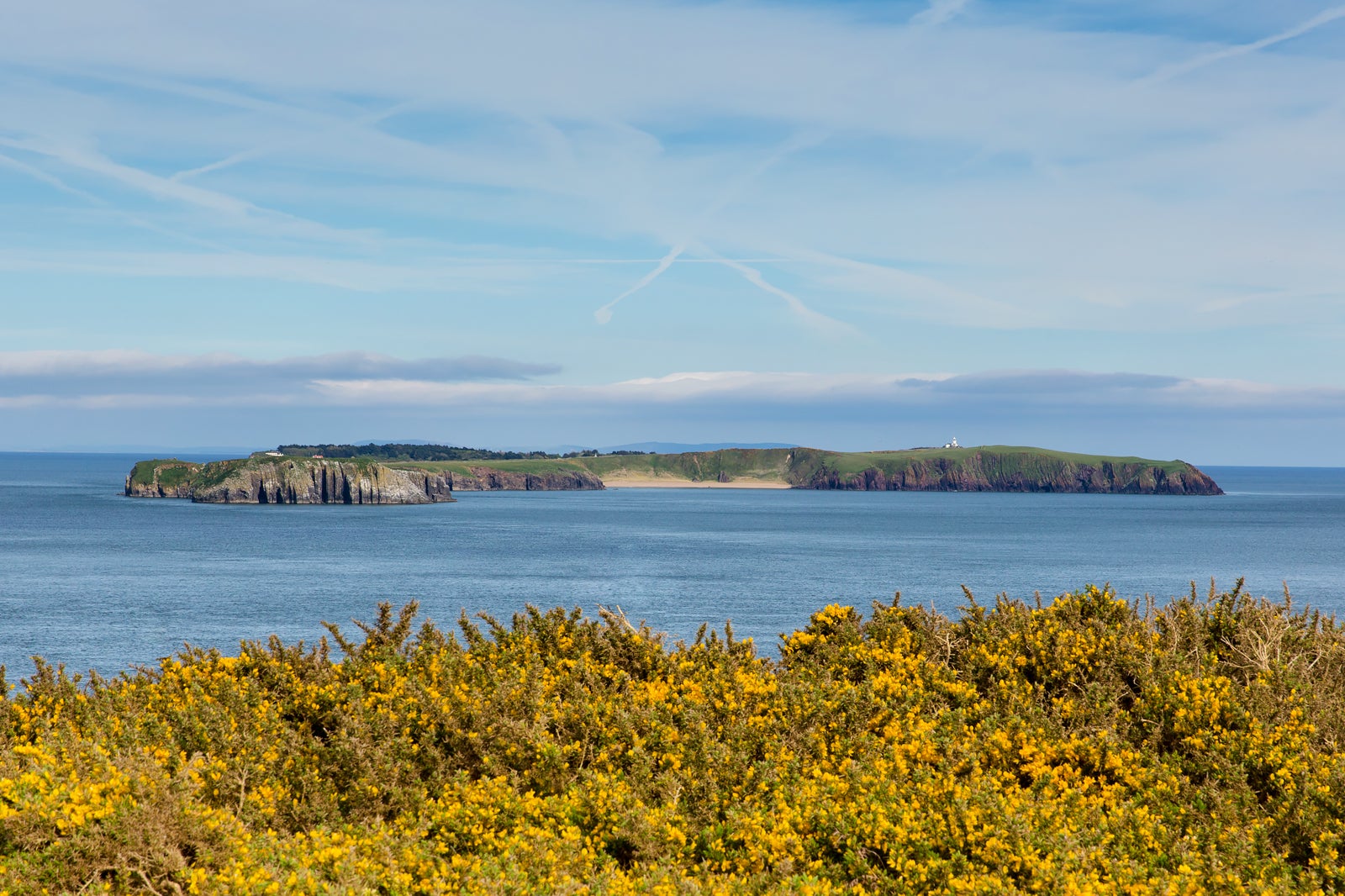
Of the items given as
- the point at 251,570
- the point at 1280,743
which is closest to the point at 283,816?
the point at 1280,743

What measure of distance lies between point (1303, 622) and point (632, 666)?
36.0 feet

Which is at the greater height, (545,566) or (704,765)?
(704,765)

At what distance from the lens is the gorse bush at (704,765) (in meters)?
7.79

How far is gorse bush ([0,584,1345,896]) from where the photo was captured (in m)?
7.79

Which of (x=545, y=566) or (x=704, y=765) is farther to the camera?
(x=545, y=566)

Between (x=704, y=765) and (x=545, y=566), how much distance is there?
7976 cm

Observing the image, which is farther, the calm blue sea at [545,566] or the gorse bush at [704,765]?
the calm blue sea at [545,566]

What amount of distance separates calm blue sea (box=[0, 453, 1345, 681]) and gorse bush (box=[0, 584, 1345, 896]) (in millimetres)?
33039

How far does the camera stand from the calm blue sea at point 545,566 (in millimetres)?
57500

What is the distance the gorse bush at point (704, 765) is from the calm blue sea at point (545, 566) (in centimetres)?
3304

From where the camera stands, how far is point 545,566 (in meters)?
89.1

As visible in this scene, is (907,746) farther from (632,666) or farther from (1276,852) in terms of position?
(632,666)

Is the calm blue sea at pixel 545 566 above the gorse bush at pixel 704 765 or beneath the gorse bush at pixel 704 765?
beneath

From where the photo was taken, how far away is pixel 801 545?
113m
